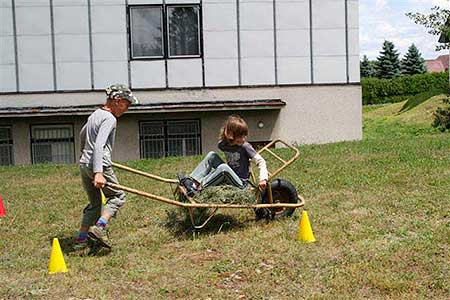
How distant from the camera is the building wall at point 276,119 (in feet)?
55.2

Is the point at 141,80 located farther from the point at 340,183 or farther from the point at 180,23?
the point at 340,183

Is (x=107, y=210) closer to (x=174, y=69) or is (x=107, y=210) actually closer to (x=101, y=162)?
(x=101, y=162)

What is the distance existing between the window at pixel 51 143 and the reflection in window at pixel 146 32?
2873 mm

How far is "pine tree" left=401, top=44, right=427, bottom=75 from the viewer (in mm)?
55125

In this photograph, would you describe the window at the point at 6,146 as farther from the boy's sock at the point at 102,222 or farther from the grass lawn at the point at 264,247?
the boy's sock at the point at 102,222

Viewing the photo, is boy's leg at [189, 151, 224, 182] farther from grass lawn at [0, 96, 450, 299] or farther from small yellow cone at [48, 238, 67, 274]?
small yellow cone at [48, 238, 67, 274]

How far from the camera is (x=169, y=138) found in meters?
17.4

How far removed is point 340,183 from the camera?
9.31 meters

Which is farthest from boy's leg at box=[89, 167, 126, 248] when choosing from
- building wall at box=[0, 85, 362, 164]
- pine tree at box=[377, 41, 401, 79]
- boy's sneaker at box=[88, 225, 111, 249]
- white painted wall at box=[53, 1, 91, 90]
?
pine tree at box=[377, 41, 401, 79]

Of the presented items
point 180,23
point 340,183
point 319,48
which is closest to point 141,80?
point 180,23

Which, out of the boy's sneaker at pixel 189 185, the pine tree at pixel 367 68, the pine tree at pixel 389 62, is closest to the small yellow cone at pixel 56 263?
the boy's sneaker at pixel 189 185

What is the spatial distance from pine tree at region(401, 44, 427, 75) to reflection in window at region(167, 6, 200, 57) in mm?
42331

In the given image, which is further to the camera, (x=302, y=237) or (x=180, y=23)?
(x=180, y=23)

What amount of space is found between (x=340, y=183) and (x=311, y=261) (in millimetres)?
3673
